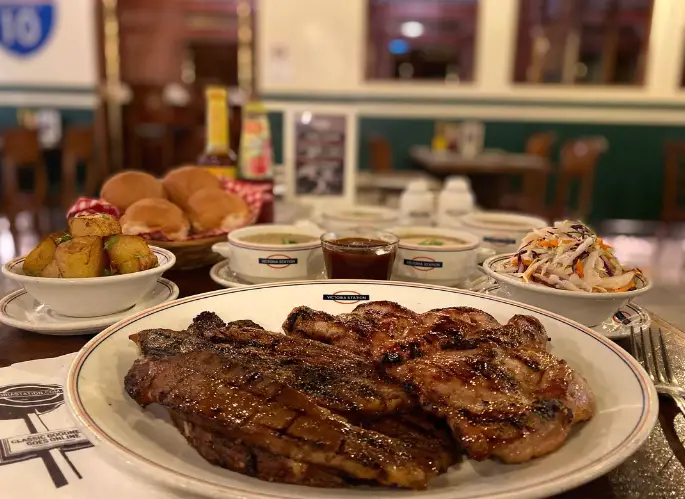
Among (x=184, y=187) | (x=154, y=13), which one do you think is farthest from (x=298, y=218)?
(x=154, y=13)

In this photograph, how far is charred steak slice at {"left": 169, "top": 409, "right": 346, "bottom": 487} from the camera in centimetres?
76

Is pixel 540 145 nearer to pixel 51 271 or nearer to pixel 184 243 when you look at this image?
pixel 184 243

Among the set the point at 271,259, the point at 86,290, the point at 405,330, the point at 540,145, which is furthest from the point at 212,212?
the point at 540,145

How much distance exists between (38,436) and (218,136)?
4.99 ft

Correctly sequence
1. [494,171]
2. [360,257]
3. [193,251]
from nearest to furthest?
[360,257] < [193,251] < [494,171]

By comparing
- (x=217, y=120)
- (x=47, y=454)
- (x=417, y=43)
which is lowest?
(x=47, y=454)

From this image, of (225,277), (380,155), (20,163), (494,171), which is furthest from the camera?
(380,155)

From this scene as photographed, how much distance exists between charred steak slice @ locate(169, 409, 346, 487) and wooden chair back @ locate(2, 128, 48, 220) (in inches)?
235

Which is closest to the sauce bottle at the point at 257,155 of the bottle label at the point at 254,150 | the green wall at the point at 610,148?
the bottle label at the point at 254,150

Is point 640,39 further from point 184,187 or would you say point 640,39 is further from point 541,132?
point 184,187

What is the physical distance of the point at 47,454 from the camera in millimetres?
872

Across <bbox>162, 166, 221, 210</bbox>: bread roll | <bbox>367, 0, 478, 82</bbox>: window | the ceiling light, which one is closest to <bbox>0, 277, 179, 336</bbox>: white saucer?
<bbox>162, 166, 221, 210</bbox>: bread roll

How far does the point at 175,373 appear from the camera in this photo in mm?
904

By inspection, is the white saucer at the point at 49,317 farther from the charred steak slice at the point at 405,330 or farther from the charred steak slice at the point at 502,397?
the charred steak slice at the point at 502,397
